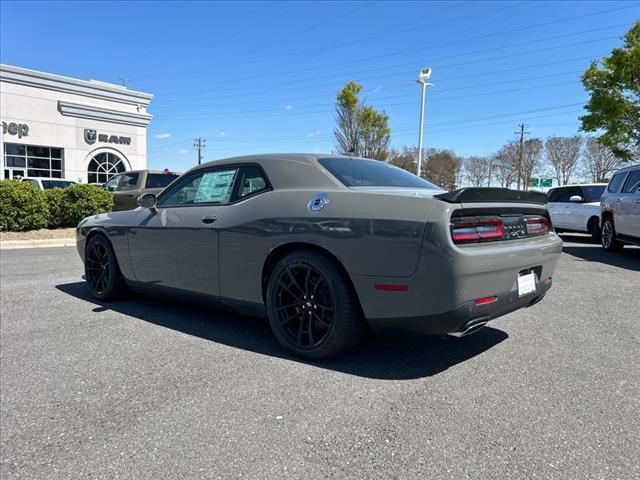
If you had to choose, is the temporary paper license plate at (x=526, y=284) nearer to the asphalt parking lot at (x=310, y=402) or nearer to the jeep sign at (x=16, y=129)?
the asphalt parking lot at (x=310, y=402)

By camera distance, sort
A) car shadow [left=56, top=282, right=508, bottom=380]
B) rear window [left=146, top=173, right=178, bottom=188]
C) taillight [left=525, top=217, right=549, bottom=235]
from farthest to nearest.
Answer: rear window [left=146, top=173, right=178, bottom=188], taillight [left=525, top=217, right=549, bottom=235], car shadow [left=56, top=282, right=508, bottom=380]

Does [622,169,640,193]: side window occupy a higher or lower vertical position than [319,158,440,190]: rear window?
higher

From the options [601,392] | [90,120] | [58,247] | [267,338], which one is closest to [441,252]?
[601,392]

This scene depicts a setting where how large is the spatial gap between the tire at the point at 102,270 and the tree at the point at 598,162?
52.3 m

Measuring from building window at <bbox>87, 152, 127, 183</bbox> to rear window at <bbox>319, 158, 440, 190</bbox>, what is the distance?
30343 millimetres

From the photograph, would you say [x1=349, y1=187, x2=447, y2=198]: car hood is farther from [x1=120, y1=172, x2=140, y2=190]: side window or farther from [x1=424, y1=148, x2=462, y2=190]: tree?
[x1=424, y1=148, x2=462, y2=190]: tree

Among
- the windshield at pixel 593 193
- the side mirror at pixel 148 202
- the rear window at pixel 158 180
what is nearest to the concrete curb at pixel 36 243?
the rear window at pixel 158 180

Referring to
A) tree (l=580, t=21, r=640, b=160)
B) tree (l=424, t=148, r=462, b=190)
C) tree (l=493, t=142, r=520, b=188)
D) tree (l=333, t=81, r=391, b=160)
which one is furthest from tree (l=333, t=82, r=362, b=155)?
tree (l=493, t=142, r=520, b=188)

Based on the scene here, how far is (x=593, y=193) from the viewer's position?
12.9 metres

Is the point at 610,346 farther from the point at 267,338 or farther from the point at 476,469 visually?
the point at 267,338

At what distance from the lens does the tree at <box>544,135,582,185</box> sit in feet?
170

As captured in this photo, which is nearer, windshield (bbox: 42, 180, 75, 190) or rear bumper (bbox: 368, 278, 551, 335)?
rear bumper (bbox: 368, 278, 551, 335)

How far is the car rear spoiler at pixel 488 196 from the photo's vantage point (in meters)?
2.91

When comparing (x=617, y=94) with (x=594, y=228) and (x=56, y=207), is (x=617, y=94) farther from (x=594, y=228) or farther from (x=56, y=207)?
(x=56, y=207)
